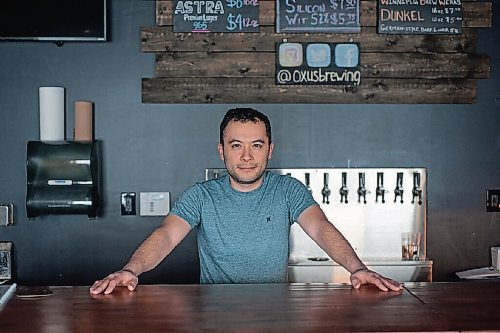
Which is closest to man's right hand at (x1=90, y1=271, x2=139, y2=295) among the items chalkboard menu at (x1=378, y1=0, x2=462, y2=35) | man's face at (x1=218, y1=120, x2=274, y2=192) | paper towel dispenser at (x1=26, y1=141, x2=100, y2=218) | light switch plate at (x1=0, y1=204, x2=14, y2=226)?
man's face at (x1=218, y1=120, x2=274, y2=192)

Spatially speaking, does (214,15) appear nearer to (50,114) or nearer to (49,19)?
(49,19)

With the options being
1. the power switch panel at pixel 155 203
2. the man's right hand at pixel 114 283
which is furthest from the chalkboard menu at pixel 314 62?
the man's right hand at pixel 114 283

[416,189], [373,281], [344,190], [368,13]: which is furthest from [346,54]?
[373,281]

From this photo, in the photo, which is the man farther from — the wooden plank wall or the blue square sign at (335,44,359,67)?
the blue square sign at (335,44,359,67)

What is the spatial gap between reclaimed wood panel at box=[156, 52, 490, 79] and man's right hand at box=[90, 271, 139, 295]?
1.90 metres

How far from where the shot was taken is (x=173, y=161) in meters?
4.11

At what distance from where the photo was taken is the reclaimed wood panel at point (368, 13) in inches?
159

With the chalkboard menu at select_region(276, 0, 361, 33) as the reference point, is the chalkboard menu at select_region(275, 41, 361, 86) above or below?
below

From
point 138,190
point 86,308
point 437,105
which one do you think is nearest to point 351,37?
point 437,105

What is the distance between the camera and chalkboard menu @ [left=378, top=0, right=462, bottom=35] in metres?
4.10

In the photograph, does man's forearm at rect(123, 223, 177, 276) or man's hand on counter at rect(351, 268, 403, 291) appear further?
man's forearm at rect(123, 223, 177, 276)

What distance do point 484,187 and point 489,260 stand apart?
1.44 feet

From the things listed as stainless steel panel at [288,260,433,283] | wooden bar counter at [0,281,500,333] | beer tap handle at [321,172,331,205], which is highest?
beer tap handle at [321,172,331,205]

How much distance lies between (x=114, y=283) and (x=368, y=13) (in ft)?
8.09
